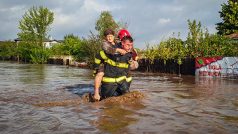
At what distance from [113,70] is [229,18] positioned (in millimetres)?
34564

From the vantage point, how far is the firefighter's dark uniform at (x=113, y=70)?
28.6 ft

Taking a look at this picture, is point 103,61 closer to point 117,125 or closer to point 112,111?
point 112,111

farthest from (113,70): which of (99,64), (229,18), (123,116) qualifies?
(229,18)

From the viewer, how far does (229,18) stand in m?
40.6

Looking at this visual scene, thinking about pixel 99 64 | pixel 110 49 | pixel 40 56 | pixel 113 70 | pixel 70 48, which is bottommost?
pixel 113 70

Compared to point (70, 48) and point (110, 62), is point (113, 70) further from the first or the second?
point (70, 48)

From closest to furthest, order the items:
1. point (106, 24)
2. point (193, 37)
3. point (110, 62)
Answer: point (110, 62) < point (193, 37) < point (106, 24)

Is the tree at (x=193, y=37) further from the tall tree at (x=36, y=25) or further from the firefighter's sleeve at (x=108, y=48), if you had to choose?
the tall tree at (x=36, y=25)

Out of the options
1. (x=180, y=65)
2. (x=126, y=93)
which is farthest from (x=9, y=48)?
(x=126, y=93)

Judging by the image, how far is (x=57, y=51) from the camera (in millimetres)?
80062

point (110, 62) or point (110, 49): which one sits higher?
point (110, 49)

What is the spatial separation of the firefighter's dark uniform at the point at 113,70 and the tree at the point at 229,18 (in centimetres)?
3213

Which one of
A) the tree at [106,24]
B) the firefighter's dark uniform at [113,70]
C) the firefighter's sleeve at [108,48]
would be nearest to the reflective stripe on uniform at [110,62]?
the firefighter's dark uniform at [113,70]

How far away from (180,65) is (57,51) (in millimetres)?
56216
